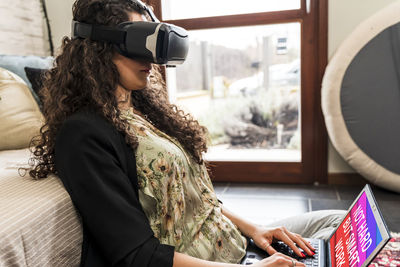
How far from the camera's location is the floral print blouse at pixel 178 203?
85 centimetres

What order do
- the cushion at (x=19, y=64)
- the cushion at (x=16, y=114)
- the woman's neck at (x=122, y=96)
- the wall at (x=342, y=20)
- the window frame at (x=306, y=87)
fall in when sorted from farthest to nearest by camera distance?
the window frame at (x=306, y=87), the wall at (x=342, y=20), the cushion at (x=19, y=64), the cushion at (x=16, y=114), the woman's neck at (x=122, y=96)

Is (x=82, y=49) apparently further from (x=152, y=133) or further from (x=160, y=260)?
(x=160, y=260)

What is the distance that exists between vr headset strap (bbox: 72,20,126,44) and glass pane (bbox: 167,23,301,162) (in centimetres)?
203

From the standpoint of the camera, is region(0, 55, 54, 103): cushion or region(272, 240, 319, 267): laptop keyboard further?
region(0, 55, 54, 103): cushion

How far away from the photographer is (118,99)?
3.08 feet

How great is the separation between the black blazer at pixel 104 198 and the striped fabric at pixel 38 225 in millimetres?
50

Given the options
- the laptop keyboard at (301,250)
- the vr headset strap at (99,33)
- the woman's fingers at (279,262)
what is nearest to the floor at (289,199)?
the laptop keyboard at (301,250)

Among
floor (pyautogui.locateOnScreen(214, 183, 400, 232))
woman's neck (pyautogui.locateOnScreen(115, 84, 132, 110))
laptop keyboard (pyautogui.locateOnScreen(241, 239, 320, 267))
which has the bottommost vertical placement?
floor (pyautogui.locateOnScreen(214, 183, 400, 232))

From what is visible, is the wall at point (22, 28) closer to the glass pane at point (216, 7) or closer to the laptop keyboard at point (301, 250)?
the glass pane at point (216, 7)

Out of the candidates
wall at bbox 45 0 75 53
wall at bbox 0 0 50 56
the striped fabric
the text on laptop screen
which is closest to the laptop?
the text on laptop screen

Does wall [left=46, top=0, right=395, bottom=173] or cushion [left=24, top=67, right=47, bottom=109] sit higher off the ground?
wall [left=46, top=0, right=395, bottom=173]

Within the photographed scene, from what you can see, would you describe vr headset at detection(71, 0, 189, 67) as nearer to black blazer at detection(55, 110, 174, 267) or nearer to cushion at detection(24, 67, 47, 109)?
black blazer at detection(55, 110, 174, 267)

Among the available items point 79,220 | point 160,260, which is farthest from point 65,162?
point 160,260

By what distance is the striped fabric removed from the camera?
0.68m
